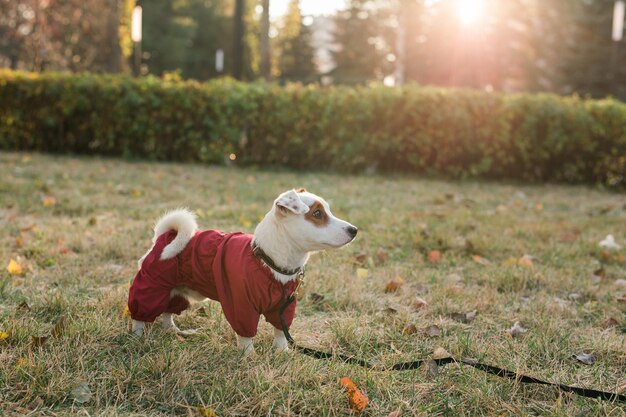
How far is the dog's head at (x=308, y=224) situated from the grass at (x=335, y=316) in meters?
0.56

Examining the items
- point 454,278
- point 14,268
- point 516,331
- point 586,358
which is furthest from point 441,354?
point 14,268

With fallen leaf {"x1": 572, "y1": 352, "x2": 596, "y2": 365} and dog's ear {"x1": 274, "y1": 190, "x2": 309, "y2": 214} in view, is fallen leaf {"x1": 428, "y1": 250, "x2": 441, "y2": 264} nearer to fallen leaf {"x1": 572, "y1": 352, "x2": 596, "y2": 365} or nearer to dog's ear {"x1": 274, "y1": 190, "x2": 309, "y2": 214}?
fallen leaf {"x1": 572, "y1": 352, "x2": 596, "y2": 365}

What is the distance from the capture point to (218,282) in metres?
2.64

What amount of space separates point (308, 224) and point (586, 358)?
1.55 metres

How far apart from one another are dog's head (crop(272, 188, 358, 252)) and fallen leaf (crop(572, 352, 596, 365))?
1.30 metres

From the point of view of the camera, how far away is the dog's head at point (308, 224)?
8.50 feet

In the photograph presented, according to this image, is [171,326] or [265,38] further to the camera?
[265,38]

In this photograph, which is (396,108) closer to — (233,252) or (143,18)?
(233,252)

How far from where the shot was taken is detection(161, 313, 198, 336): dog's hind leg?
2.97 metres

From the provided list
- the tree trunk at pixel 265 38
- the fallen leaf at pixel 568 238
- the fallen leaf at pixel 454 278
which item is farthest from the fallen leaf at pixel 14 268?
the tree trunk at pixel 265 38

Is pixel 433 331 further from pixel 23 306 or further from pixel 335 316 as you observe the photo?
pixel 23 306

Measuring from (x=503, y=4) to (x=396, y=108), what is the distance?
32.6 m

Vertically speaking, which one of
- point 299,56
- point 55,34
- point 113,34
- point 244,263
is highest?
point 299,56

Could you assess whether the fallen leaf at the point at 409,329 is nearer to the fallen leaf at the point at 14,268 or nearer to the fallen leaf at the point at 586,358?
the fallen leaf at the point at 586,358
